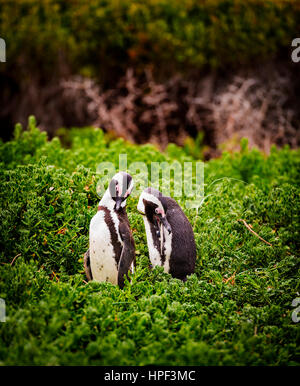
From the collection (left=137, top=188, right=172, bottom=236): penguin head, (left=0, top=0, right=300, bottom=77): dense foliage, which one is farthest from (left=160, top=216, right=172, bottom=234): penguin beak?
(left=0, top=0, right=300, bottom=77): dense foliage

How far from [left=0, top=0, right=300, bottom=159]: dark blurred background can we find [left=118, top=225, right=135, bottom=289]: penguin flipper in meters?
4.38

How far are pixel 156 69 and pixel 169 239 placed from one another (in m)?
5.10

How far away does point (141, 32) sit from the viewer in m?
6.57

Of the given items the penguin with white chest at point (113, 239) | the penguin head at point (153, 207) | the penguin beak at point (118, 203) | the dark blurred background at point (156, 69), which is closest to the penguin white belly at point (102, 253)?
the penguin with white chest at point (113, 239)

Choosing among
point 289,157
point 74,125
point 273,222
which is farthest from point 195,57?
point 273,222

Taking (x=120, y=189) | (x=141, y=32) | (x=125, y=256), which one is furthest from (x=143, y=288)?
(x=141, y=32)

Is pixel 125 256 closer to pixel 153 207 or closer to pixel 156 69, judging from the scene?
pixel 153 207

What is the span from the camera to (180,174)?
150 inches

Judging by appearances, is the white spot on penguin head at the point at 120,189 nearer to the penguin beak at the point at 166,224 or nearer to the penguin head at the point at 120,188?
the penguin head at the point at 120,188

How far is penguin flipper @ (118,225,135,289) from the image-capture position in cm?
237

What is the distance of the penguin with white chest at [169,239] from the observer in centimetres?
247

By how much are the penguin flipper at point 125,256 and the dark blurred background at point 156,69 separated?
438cm

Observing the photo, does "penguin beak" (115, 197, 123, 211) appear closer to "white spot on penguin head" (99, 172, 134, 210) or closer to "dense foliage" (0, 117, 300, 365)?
"white spot on penguin head" (99, 172, 134, 210)
